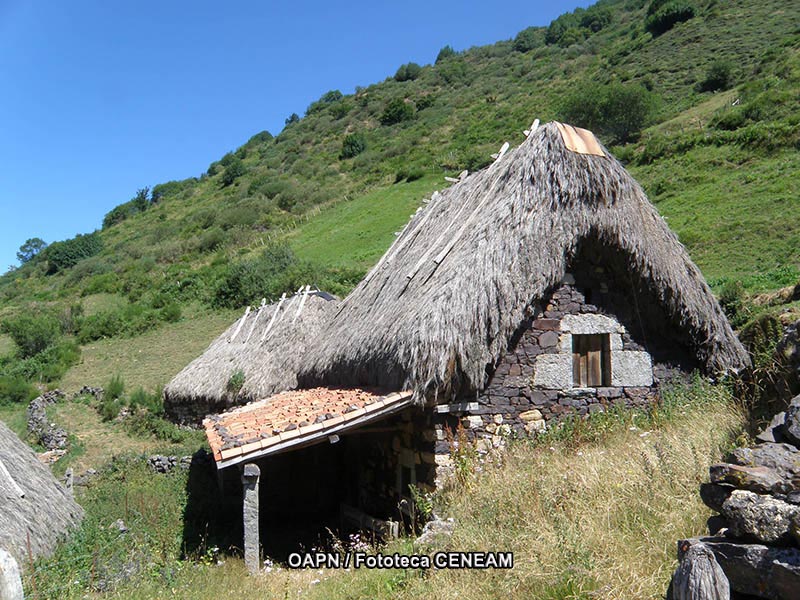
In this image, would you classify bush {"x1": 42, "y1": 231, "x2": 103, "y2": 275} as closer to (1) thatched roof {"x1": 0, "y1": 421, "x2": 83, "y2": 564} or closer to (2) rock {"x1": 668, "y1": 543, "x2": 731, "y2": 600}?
(1) thatched roof {"x1": 0, "y1": 421, "x2": 83, "y2": 564}

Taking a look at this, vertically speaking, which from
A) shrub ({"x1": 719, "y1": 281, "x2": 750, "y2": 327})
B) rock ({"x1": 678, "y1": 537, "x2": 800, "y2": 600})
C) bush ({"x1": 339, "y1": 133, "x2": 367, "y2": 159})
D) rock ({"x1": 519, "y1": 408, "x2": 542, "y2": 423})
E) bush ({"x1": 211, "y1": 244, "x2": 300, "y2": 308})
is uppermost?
bush ({"x1": 339, "y1": 133, "x2": 367, "y2": 159})

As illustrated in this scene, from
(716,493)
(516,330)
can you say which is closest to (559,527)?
(716,493)

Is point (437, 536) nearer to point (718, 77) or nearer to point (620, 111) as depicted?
point (620, 111)

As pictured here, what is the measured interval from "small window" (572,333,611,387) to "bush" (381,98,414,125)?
50585 mm

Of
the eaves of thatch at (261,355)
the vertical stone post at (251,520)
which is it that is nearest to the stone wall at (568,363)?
the vertical stone post at (251,520)

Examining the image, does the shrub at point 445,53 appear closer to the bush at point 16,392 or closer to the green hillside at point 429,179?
the green hillside at point 429,179

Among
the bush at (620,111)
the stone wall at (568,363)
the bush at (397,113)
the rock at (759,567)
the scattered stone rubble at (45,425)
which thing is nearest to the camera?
the rock at (759,567)

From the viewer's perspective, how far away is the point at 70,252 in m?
44.4

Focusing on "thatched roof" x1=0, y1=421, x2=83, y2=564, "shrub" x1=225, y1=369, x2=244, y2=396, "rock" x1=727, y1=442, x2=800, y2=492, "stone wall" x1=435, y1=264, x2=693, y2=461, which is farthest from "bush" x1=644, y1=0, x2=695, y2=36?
"rock" x1=727, y1=442, x2=800, y2=492

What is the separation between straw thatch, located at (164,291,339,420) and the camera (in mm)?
12688

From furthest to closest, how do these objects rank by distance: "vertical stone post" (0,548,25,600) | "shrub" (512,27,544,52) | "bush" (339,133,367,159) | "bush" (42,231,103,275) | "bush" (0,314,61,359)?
"shrub" (512,27,544,52) < "bush" (339,133,367,159) < "bush" (42,231,103,275) < "bush" (0,314,61,359) < "vertical stone post" (0,548,25,600)

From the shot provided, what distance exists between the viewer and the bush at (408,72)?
7288 centimetres

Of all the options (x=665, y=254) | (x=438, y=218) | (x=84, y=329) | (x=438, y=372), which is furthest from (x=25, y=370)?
(x=665, y=254)

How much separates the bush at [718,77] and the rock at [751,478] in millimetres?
34865
